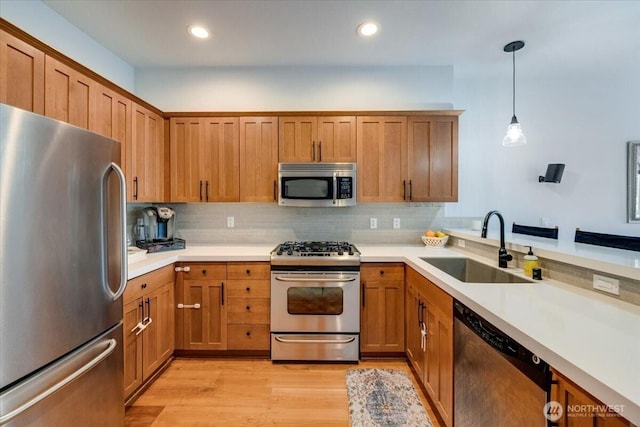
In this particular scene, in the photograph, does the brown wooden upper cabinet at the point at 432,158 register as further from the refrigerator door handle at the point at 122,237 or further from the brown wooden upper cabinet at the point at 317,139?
the refrigerator door handle at the point at 122,237

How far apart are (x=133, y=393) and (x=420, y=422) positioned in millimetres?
2004

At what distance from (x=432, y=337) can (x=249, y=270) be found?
1.56 m

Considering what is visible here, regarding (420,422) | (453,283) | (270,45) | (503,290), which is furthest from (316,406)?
(270,45)

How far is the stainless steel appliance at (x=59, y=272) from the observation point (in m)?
0.93

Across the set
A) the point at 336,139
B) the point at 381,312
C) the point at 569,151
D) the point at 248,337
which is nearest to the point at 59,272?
the point at 248,337

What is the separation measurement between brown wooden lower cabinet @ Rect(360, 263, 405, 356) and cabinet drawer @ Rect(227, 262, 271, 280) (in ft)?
2.86

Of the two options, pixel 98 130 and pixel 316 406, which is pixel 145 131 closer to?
pixel 98 130

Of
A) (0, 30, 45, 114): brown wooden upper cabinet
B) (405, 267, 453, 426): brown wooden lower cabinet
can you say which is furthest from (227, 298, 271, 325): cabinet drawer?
(0, 30, 45, 114): brown wooden upper cabinet

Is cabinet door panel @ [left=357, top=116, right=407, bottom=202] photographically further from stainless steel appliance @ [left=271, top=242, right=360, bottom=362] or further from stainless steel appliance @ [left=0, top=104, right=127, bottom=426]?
stainless steel appliance @ [left=0, top=104, right=127, bottom=426]

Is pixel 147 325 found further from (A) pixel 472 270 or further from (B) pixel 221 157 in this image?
(A) pixel 472 270

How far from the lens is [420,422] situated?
5.54 feet

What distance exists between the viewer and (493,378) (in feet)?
3.72

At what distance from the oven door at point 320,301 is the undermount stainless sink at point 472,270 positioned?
2.39 feet

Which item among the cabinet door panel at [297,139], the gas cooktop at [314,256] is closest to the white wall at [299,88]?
the cabinet door panel at [297,139]
